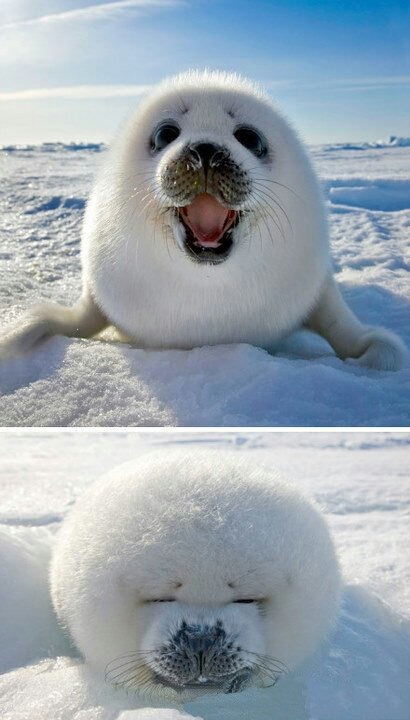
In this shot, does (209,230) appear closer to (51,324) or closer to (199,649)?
(51,324)

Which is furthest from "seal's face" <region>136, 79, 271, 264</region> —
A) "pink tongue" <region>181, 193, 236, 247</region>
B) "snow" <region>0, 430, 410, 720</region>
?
"snow" <region>0, 430, 410, 720</region>

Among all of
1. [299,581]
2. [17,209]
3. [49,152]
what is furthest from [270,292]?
[49,152]

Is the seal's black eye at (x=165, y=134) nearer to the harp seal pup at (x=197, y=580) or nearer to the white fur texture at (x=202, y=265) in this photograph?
the white fur texture at (x=202, y=265)

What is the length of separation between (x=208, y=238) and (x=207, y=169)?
225mm

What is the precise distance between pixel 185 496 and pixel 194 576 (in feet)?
0.56

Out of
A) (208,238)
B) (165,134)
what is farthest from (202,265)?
(165,134)

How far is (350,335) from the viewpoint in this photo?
3.04 m

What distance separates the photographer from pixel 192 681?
5.42ft

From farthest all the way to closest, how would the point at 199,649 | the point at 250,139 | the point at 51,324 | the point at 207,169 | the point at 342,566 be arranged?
the point at 51,324 < the point at 250,139 < the point at 207,169 < the point at 342,566 < the point at 199,649

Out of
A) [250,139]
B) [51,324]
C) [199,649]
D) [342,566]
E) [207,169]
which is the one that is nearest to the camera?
[199,649]

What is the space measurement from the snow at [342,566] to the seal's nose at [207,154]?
2.66 feet

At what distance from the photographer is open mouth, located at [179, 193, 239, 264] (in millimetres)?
2504

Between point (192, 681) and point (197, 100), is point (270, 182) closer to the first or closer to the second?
point (197, 100)

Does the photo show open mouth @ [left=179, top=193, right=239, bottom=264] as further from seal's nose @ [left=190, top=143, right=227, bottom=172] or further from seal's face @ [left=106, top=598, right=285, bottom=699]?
seal's face @ [left=106, top=598, right=285, bottom=699]
